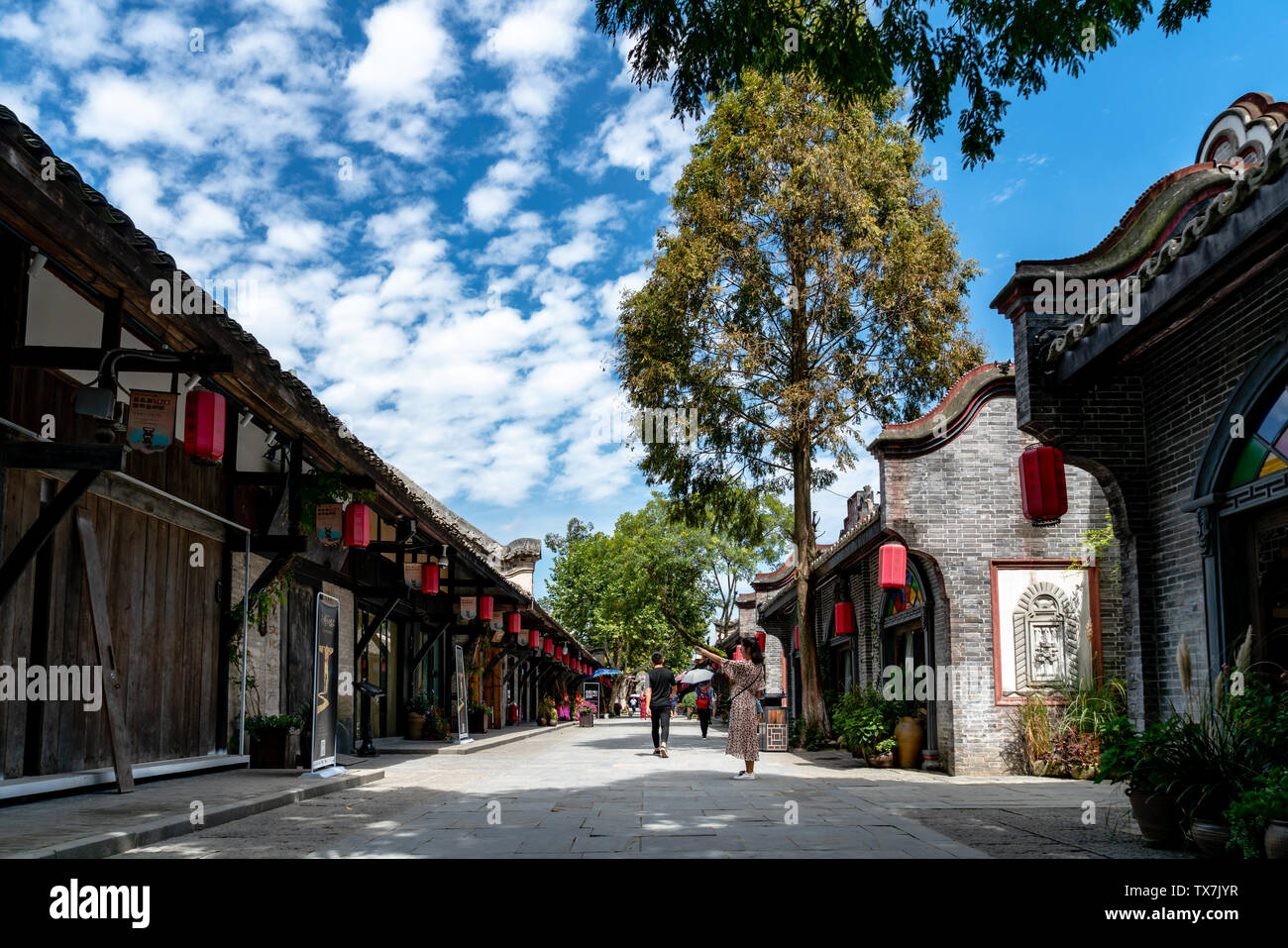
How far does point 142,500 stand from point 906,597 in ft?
34.6

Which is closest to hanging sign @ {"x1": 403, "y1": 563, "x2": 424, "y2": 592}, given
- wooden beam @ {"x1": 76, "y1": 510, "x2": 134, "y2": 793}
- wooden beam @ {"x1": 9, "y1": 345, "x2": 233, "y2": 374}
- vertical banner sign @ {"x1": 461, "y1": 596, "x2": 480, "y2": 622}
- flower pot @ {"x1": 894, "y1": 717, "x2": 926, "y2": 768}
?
vertical banner sign @ {"x1": 461, "y1": 596, "x2": 480, "y2": 622}

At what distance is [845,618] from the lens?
773 inches

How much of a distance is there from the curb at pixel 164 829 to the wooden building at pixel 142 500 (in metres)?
1.11

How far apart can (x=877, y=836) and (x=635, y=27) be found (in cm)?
553

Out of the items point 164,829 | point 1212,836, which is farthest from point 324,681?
point 1212,836

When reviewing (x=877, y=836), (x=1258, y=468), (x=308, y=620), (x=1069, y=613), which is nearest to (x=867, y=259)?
(x=1069, y=613)

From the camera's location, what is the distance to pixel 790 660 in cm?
2950

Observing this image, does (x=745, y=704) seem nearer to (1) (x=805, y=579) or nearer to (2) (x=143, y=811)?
(1) (x=805, y=579)

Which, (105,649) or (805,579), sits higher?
(805,579)

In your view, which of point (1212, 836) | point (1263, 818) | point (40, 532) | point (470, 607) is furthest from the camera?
point (470, 607)

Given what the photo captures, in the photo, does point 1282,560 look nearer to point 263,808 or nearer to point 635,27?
point 635,27

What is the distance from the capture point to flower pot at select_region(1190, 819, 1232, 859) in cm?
581

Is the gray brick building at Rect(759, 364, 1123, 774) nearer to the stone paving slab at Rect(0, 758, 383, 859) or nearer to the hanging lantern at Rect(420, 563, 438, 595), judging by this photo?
the hanging lantern at Rect(420, 563, 438, 595)

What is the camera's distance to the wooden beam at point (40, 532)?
23.7 ft
